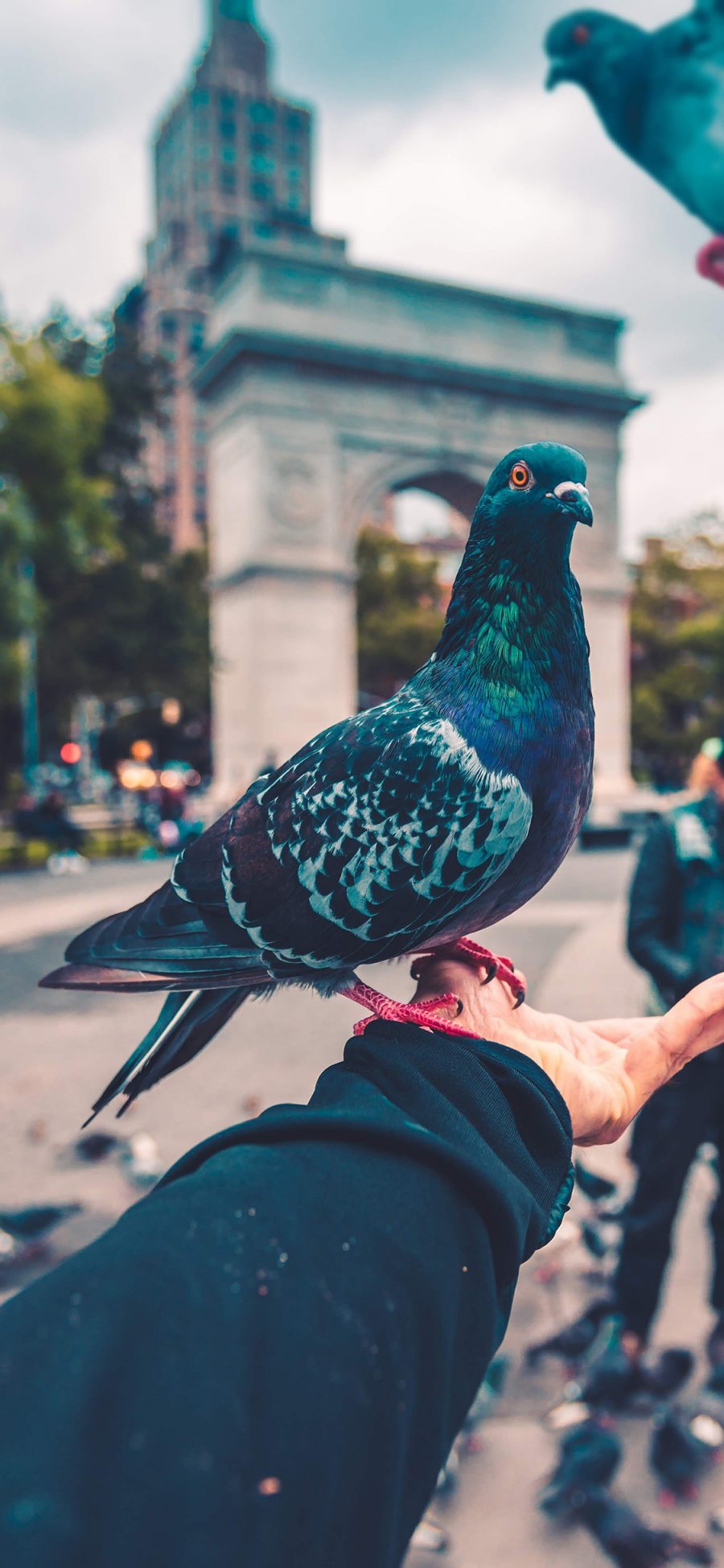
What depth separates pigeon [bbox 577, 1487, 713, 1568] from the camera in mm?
2852

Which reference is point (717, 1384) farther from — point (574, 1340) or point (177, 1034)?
point (177, 1034)

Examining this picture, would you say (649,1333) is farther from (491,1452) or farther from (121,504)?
(121,504)

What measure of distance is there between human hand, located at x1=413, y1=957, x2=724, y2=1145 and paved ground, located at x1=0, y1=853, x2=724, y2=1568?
2.24 meters

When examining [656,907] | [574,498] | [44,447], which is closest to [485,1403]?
[656,907]

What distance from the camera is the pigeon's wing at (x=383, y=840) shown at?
4.42 ft

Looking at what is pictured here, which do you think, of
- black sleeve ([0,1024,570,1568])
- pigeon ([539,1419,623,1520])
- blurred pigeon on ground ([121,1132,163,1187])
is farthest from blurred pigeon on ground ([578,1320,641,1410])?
black sleeve ([0,1024,570,1568])

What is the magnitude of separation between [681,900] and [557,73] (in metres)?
2.74

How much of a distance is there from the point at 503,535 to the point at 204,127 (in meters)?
139

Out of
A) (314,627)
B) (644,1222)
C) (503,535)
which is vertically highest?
(314,627)

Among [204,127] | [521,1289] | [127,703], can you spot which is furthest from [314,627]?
[204,127]

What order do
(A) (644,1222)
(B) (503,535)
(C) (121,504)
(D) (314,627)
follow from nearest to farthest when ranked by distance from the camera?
(B) (503,535)
(A) (644,1222)
(D) (314,627)
(C) (121,504)

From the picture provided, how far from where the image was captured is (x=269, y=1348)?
878 mm

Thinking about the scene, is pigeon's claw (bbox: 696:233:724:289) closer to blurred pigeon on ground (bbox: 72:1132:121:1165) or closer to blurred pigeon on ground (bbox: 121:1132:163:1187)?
blurred pigeon on ground (bbox: 121:1132:163:1187)

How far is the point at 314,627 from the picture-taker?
83.2 ft
